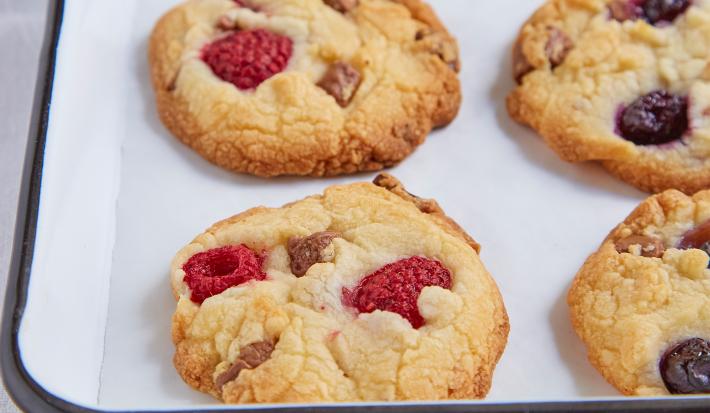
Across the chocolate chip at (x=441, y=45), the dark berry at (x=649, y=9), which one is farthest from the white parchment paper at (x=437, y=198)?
the dark berry at (x=649, y=9)

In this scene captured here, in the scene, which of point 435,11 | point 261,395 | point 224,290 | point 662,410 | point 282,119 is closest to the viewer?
point 662,410

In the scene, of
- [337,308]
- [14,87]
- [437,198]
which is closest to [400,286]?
[337,308]

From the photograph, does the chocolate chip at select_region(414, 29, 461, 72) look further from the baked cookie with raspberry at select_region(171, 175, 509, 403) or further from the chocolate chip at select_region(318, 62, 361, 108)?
the baked cookie with raspberry at select_region(171, 175, 509, 403)

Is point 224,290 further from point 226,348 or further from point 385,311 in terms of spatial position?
point 385,311

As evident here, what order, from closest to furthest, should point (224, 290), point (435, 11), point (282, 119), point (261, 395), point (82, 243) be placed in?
point (261, 395) < point (224, 290) < point (82, 243) < point (282, 119) < point (435, 11)

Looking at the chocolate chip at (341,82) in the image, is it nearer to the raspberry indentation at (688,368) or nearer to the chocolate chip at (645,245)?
the chocolate chip at (645,245)

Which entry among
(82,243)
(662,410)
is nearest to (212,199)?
(82,243)

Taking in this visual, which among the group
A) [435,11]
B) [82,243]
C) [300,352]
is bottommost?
[82,243]
